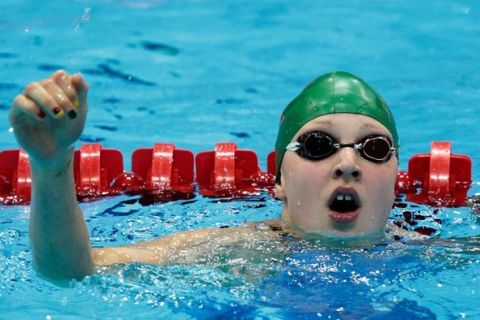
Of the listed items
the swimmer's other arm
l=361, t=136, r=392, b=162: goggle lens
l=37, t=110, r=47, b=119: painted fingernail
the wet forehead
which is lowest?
the swimmer's other arm

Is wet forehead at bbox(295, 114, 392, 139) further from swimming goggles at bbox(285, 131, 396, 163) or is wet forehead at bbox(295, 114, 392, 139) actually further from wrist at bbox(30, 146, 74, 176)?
wrist at bbox(30, 146, 74, 176)

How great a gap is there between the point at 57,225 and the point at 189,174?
2.16 metres

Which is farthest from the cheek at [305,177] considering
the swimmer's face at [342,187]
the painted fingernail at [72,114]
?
the painted fingernail at [72,114]

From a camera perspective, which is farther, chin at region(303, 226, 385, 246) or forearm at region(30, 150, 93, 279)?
chin at region(303, 226, 385, 246)

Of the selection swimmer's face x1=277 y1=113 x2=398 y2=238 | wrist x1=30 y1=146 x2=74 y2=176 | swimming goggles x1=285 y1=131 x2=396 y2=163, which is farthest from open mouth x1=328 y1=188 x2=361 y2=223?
wrist x1=30 y1=146 x2=74 y2=176

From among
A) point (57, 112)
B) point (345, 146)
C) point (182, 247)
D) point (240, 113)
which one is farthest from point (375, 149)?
point (240, 113)

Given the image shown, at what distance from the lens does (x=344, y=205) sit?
3.37 metres

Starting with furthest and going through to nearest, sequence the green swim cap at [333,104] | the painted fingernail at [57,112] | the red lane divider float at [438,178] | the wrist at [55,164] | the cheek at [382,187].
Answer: the red lane divider float at [438,178], the green swim cap at [333,104], the cheek at [382,187], the wrist at [55,164], the painted fingernail at [57,112]

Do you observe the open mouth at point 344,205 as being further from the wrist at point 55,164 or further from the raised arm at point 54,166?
the wrist at point 55,164

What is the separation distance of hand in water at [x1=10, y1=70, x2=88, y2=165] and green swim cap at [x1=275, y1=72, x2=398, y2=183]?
3.99 feet

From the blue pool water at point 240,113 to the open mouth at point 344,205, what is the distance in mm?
177

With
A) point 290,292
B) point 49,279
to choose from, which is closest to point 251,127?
point 290,292

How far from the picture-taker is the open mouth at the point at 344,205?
Answer: 3307mm

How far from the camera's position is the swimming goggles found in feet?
11.0
